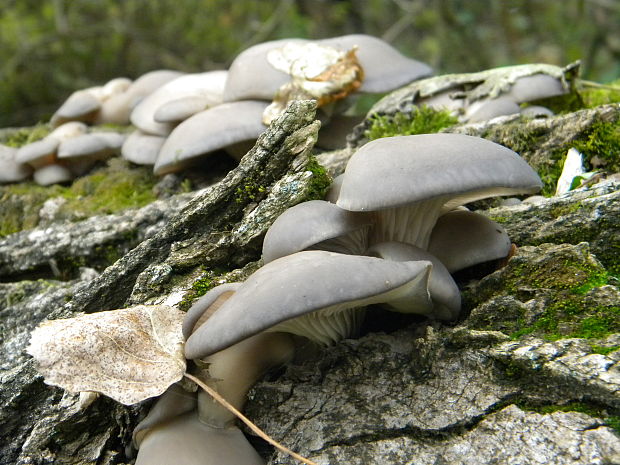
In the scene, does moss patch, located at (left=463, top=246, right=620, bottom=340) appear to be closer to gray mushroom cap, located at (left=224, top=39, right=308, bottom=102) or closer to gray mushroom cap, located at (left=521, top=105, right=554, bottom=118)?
gray mushroom cap, located at (left=521, top=105, right=554, bottom=118)

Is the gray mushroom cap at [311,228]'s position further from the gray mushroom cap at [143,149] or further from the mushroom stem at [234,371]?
the gray mushroom cap at [143,149]

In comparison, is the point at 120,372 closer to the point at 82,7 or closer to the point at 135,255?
the point at 135,255

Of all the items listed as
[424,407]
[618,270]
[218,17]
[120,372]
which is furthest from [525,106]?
[218,17]

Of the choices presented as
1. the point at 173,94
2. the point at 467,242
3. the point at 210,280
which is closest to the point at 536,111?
the point at 467,242

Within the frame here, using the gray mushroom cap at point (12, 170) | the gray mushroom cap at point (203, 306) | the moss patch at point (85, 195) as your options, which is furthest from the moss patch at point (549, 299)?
the gray mushroom cap at point (12, 170)

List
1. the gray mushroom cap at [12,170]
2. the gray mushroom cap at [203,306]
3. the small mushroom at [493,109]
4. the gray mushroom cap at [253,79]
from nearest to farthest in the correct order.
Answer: the gray mushroom cap at [203,306], the small mushroom at [493,109], the gray mushroom cap at [253,79], the gray mushroom cap at [12,170]

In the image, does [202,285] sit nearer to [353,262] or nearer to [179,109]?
[353,262]

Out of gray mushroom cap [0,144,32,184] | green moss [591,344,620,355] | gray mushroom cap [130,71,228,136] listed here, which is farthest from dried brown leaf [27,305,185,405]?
gray mushroom cap [0,144,32,184]
